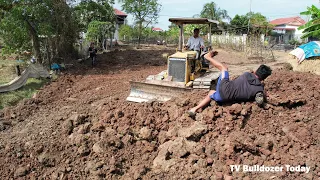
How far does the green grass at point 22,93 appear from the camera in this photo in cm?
867

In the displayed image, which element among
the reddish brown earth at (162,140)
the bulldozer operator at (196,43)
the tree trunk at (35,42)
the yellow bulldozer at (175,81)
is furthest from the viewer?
the tree trunk at (35,42)

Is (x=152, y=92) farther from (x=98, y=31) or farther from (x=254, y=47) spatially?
(x=98, y=31)

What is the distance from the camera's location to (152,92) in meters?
7.61

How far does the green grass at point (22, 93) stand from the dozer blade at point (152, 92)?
3.75 m

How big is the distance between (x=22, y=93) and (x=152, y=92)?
4.74 m

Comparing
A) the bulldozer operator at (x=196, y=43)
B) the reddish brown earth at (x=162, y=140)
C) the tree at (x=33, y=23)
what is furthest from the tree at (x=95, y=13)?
the reddish brown earth at (x=162, y=140)

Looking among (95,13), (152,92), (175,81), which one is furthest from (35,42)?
(95,13)

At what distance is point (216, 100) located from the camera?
6137mm

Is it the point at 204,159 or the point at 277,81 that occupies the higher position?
the point at 277,81

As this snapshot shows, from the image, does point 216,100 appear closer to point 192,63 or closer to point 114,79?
point 192,63

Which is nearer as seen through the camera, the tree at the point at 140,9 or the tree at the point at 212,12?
the tree at the point at 140,9

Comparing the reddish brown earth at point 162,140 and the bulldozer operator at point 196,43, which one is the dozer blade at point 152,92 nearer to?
the reddish brown earth at point 162,140

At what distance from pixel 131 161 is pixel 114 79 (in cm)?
721

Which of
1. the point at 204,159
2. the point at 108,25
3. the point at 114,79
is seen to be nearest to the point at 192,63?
the point at 204,159
